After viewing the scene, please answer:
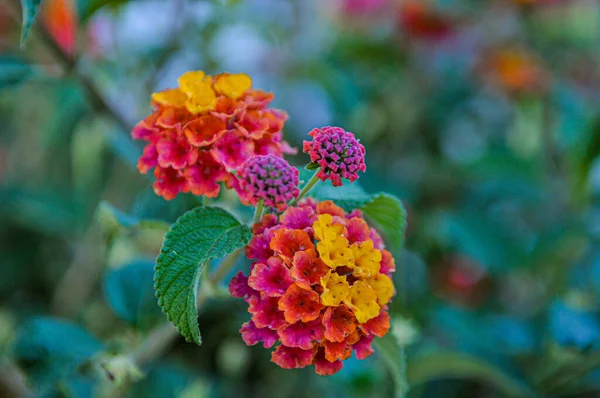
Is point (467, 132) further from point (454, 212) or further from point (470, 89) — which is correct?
point (454, 212)

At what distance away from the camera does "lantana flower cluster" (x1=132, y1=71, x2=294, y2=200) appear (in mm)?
567

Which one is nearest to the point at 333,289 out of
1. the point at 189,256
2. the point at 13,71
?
the point at 189,256

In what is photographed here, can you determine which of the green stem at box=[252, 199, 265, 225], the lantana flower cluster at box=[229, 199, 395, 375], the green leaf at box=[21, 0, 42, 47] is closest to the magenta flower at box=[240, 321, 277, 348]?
the lantana flower cluster at box=[229, 199, 395, 375]

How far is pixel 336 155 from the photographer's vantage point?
0.53 metres

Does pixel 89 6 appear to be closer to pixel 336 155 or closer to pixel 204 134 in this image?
pixel 204 134

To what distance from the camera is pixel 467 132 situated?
1.76 m

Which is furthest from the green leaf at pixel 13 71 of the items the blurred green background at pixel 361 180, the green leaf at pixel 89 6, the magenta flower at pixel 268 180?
the magenta flower at pixel 268 180

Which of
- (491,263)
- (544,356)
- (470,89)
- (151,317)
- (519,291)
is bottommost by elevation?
(151,317)

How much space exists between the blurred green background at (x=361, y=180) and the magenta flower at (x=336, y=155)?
260mm

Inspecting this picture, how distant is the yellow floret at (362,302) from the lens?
1.67 feet

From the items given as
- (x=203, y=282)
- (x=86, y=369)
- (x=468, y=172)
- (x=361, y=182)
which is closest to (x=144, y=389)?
(x=86, y=369)

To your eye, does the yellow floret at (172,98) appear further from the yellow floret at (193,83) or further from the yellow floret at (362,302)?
the yellow floret at (362,302)

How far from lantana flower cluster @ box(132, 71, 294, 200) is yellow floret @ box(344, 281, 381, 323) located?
5.9 inches

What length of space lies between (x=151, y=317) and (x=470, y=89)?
1.08m
